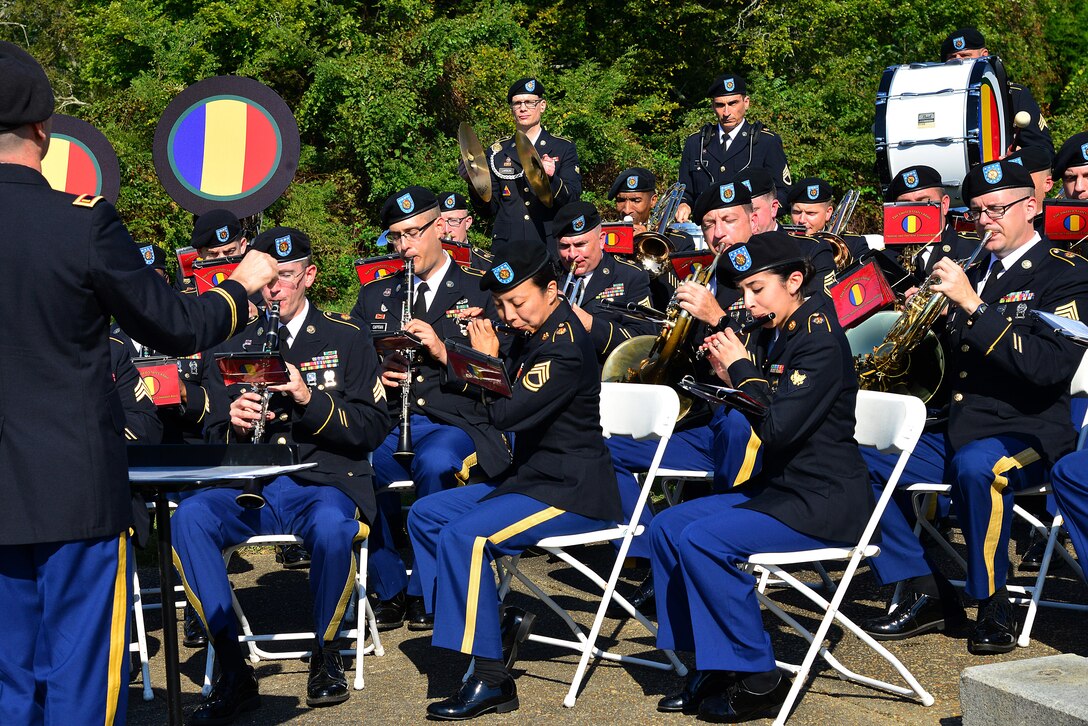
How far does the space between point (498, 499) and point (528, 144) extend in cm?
440

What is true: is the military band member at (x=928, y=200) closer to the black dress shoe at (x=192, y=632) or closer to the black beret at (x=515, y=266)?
the black beret at (x=515, y=266)

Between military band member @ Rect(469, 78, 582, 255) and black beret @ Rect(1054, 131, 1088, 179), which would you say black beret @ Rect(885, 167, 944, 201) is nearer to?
black beret @ Rect(1054, 131, 1088, 179)

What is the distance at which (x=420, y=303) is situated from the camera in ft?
22.4

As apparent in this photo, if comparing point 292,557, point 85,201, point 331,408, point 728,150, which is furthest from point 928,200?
point 85,201

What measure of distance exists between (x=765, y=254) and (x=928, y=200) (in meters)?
2.56

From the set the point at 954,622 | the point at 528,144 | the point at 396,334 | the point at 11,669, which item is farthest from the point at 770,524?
the point at 528,144

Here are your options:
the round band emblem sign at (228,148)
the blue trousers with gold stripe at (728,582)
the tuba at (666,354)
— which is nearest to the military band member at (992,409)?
the blue trousers with gold stripe at (728,582)

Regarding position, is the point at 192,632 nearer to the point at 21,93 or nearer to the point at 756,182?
the point at 21,93

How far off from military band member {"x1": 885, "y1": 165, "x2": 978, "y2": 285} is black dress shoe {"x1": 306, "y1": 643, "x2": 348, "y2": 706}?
11.0 ft

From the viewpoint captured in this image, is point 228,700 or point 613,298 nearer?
point 228,700

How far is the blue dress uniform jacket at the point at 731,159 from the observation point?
30.0ft

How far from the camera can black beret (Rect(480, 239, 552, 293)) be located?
5109mm

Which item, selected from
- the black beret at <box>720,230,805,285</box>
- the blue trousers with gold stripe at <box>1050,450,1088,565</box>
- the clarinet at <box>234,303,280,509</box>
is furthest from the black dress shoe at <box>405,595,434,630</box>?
the blue trousers with gold stripe at <box>1050,450,1088,565</box>

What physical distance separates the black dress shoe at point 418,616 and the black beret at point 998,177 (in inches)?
122
